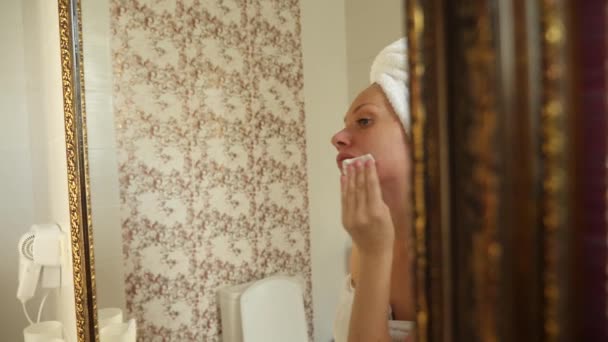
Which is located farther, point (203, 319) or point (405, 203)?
point (203, 319)

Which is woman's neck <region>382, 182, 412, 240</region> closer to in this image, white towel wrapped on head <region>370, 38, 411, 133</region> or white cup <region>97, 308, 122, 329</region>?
white towel wrapped on head <region>370, 38, 411, 133</region>

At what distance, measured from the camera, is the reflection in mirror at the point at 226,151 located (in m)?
0.46

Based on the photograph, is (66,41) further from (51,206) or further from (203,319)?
(203,319)

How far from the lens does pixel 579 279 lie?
0.61 ft

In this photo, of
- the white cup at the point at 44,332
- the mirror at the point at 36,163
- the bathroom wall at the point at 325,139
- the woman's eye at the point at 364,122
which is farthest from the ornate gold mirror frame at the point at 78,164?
the woman's eye at the point at 364,122

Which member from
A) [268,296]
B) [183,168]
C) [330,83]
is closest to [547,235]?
[330,83]

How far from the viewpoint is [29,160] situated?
103 cm

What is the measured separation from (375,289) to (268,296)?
0.88ft

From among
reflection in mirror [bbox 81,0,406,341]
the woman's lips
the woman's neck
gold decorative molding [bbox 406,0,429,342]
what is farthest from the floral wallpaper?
gold decorative molding [bbox 406,0,429,342]

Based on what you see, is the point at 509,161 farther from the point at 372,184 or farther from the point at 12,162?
Answer: the point at 12,162

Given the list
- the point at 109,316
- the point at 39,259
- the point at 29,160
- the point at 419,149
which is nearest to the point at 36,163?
the point at 29,160

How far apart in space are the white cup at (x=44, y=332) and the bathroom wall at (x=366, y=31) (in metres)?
1.09

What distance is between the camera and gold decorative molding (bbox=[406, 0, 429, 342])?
0.23 m

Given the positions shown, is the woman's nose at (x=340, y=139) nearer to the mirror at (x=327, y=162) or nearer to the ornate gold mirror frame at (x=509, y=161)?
the mirror at (x=327, y=162)
